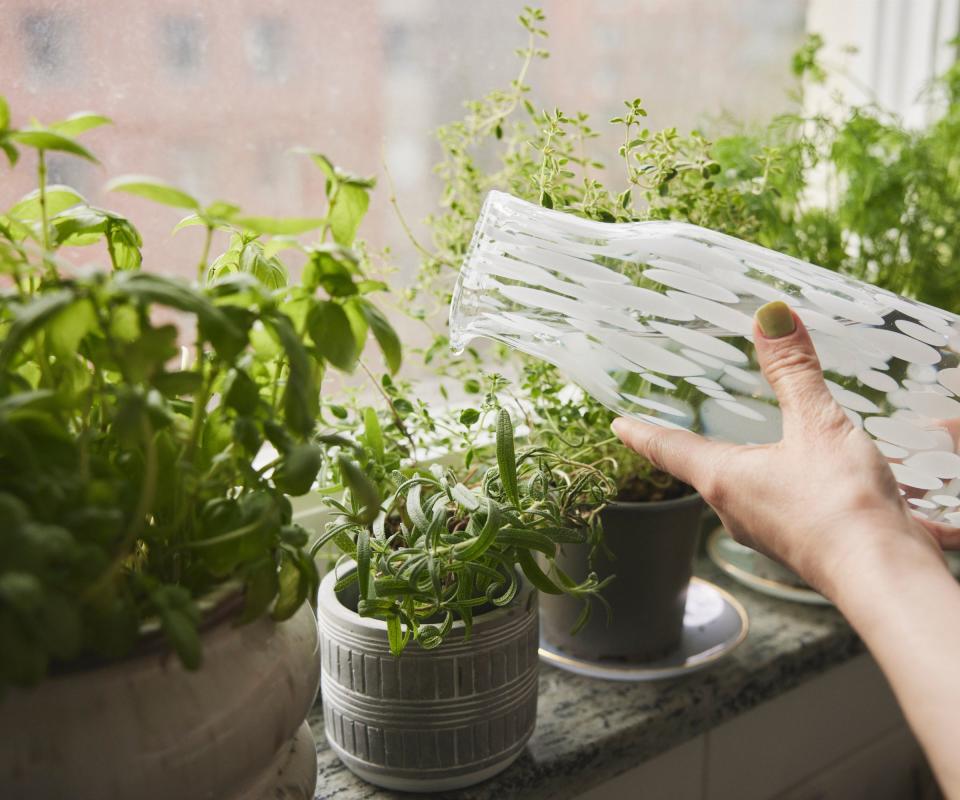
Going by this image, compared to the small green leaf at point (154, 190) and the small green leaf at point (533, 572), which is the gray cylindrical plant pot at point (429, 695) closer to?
the small green leaf at point (533, 572)

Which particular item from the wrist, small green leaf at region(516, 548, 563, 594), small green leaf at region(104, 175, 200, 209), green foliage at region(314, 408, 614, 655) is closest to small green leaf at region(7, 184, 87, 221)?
small green leaf at region(104, 175, 200, 209)

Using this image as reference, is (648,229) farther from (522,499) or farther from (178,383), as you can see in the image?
(178,383)

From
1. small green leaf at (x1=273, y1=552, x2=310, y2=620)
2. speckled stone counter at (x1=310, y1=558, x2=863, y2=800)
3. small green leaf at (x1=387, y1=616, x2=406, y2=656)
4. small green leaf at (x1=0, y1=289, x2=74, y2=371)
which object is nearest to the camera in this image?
small green leaf at (x1=0, y1=289, x2=74, y2=371)

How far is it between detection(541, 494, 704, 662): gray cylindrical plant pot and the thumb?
A: 7.4 inches

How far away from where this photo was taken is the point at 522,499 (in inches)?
21.8

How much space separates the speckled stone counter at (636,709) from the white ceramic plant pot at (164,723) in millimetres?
227

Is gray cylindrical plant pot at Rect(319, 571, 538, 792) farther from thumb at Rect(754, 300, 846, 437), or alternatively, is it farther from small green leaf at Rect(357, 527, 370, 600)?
thumb at Rect(754, 300, 846, 437)

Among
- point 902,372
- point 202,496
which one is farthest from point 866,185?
Answer: point 202,496

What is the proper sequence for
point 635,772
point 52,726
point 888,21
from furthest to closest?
point 888,21 < point 635,772 < point 52,726

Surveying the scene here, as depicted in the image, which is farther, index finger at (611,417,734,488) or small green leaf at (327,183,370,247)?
index finger at (611,417,734,488)

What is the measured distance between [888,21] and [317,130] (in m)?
0.92

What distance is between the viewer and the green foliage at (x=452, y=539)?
1.65ft

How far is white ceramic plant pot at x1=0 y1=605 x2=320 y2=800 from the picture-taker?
346mm

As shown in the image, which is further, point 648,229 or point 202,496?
point 648,229
